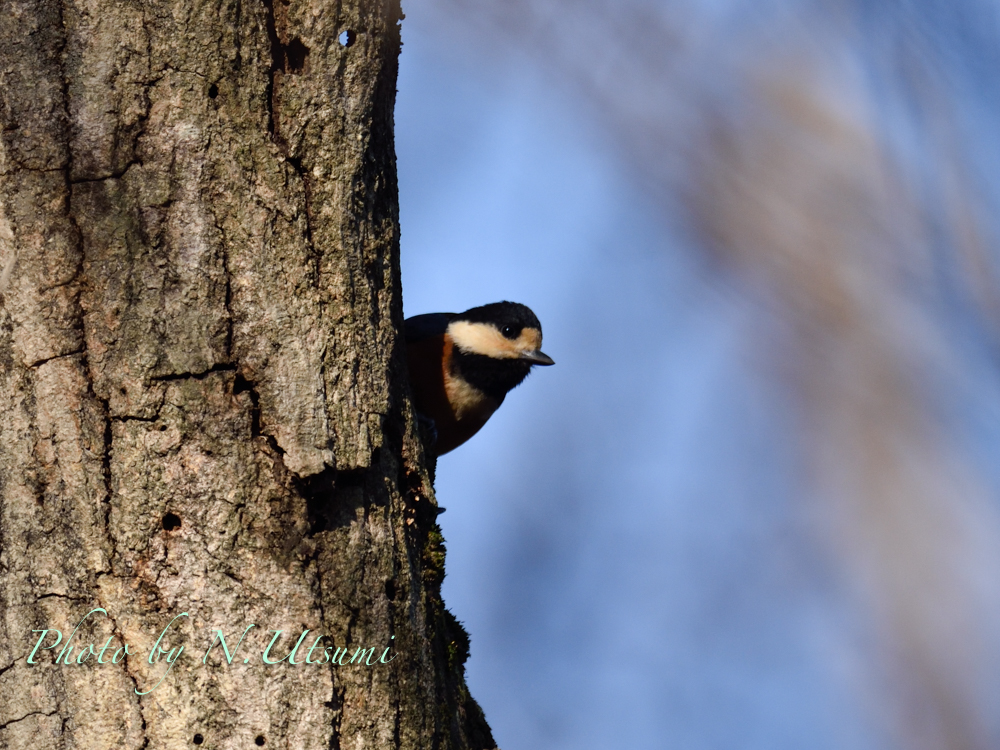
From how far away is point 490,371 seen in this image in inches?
199

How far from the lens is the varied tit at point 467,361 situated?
4.70 metres

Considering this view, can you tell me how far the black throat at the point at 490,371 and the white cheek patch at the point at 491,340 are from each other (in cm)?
4

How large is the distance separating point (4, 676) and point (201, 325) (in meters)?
0.88

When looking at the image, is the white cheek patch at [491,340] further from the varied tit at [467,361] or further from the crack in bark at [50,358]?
the crack in bark at [50,358]

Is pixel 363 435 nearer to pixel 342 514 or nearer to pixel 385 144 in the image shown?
pixel 342 514

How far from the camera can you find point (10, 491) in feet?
7.75

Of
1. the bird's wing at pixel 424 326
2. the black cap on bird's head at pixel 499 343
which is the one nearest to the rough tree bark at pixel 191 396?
the bird's wing at pixel 424 326

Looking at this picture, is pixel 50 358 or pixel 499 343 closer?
pixel 50 358

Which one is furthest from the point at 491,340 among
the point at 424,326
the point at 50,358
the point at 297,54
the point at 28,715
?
the point at 28,715

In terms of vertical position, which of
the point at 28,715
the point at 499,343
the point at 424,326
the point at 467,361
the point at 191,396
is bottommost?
the point at 28,715

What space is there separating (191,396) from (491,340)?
2903 millimetres

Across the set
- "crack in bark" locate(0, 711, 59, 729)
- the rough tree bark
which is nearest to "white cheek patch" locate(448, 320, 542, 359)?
the rough tree bark

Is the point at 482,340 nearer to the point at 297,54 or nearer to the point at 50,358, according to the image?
the point at 297,54

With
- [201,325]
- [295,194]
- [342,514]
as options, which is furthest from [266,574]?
[295,194]
